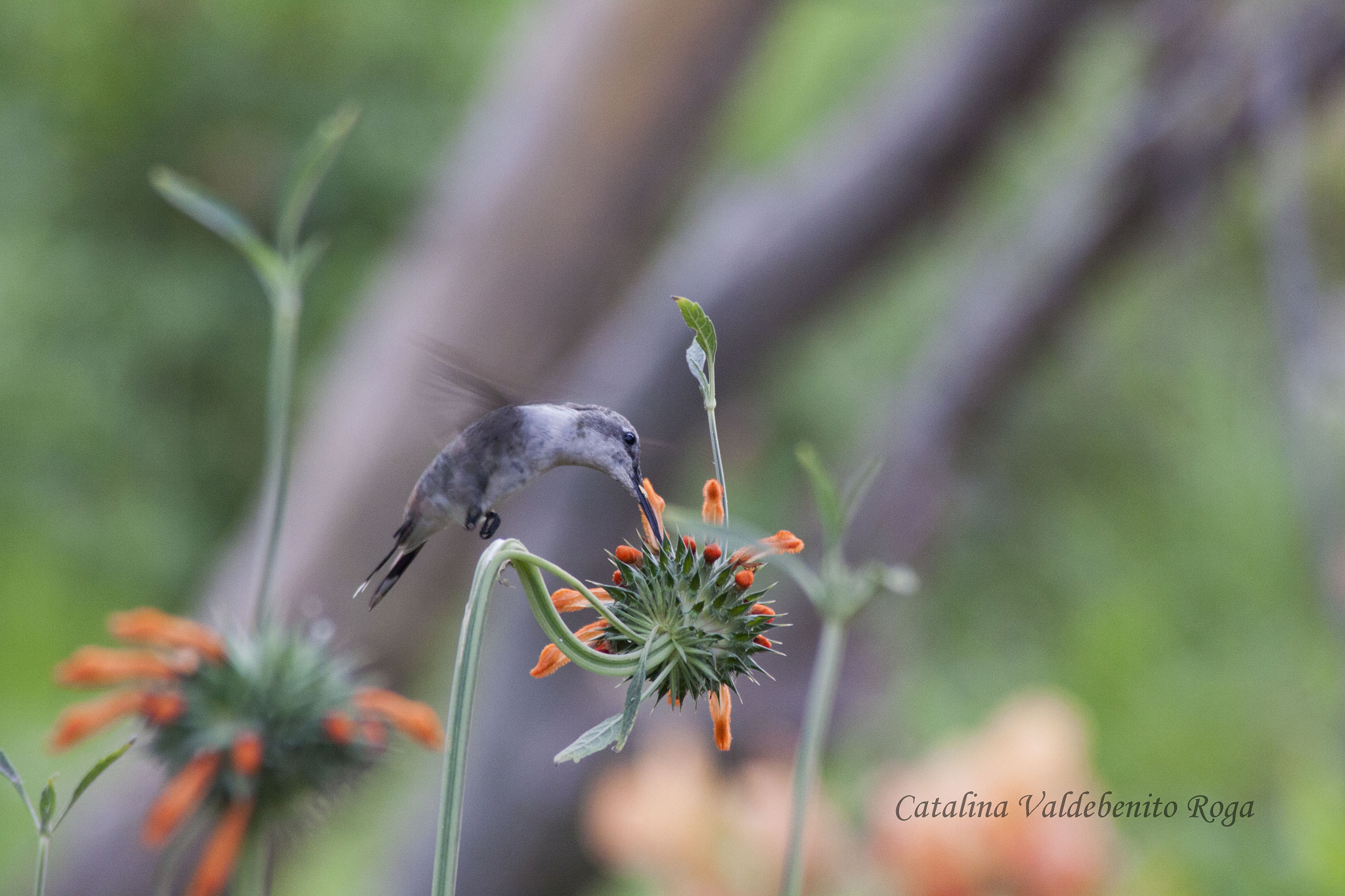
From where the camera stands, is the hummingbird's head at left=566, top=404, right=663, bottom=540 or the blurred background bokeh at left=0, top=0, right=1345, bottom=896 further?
the blurred background bokeh at left=0, top=0, right=1345, bottom=896

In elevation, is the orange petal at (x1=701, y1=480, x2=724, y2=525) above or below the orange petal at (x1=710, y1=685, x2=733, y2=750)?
above

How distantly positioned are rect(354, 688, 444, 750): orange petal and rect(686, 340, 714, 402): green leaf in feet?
0.24

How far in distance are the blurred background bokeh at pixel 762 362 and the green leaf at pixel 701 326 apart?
136 mm

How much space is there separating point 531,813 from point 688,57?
0.75m

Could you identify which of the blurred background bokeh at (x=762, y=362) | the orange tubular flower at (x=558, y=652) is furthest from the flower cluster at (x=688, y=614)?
the blurred background bokeh at (x=762, y=362)

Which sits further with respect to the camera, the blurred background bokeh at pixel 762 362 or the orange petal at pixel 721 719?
the blurred background bokeh at pixel 762 362

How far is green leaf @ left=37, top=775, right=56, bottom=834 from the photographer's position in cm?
13

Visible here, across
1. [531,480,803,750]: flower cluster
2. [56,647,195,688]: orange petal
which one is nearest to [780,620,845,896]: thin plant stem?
[531,480,803,750]: flower cluster

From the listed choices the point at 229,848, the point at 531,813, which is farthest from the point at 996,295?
the point at 229,848

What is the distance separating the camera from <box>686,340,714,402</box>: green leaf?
0.45 ft

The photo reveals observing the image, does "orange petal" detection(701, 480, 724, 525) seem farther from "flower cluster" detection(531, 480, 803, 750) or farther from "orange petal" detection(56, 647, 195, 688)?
"orange petal" detection(56, 647, 195, 688)

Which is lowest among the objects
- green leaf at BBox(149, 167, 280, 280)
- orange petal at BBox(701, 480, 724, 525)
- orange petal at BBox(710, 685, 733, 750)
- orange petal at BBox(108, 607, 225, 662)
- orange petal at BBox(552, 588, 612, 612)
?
orange petal at BBox(710, 685, 733, 750)

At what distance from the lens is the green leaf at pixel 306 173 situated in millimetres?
171

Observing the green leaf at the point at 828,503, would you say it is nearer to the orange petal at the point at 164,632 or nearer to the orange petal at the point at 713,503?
the orange petal at the point at 713,503
